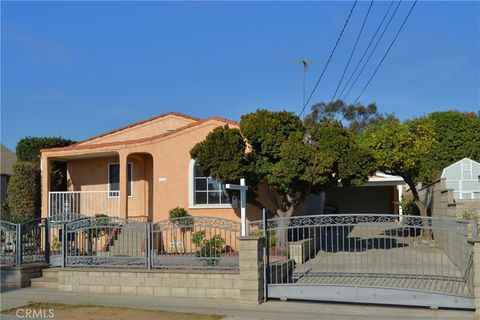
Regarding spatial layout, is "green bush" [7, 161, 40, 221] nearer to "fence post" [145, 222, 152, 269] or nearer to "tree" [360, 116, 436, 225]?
"fence post" [145, 222, 152, 269]

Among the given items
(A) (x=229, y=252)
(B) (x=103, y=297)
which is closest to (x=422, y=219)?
(A) (x=229, y=252)

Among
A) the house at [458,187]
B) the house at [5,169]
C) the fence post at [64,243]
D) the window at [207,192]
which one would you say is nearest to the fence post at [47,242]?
the fence post at [64,243]

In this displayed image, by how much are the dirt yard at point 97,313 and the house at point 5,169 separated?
20854 millimetres

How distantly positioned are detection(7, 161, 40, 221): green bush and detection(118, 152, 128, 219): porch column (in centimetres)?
487

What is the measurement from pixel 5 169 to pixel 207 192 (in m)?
20.8

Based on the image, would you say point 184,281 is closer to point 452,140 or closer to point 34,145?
point 34,145

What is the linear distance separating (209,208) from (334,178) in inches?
182

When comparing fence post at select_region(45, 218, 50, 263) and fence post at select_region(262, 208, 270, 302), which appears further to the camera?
fence post at select_region(45, 218, 50, 263)

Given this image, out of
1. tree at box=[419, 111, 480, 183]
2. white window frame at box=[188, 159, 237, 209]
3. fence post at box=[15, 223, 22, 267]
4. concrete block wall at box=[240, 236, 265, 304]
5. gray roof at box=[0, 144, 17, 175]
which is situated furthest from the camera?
gray roof at box=[0, 144, 17, 175]

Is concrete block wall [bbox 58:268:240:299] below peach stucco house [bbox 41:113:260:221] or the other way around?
below

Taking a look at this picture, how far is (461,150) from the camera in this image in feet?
103

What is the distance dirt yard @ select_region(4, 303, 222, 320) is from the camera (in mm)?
9453

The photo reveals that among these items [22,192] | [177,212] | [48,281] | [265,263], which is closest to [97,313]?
[265,263]

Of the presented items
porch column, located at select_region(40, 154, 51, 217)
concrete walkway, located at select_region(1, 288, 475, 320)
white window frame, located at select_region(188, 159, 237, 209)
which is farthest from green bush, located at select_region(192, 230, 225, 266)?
porch column, located at select_region(40, 154, 51, 217)
